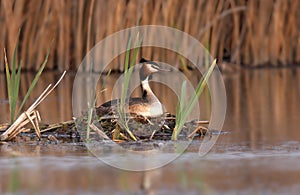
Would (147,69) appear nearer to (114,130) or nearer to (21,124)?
(114,130)

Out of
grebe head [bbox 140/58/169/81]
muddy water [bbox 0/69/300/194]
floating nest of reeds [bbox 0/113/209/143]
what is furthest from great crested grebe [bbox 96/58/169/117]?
muddy water [bbox 0/69/300/194]

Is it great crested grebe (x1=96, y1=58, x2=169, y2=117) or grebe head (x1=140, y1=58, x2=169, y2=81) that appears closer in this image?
great crested grebe (x1=96, y1=58, x2=169, y2=117)

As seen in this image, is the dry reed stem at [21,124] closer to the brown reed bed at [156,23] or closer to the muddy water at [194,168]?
the muddy water at [194,168]

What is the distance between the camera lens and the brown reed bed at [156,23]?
36.4 feet

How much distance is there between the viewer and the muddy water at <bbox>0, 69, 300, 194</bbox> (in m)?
4.35

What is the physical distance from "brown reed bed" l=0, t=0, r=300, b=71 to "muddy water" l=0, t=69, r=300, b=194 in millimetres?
4118

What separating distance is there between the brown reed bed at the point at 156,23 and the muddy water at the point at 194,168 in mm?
4118

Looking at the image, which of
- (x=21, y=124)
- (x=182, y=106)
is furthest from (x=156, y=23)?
(x=182, y=106)

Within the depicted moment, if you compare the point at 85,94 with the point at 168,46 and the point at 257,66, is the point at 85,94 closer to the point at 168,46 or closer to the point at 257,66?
the point at 168,46

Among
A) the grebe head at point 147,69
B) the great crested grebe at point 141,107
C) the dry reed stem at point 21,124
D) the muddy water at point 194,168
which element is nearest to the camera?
the muddy water at point 194,168

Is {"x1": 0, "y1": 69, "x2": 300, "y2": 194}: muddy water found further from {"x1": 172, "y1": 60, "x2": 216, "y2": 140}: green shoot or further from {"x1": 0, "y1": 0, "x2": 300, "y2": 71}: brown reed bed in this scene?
{"x1": 0, "y1": 0, "x2": 300, "y2": 71}: brown reed bed

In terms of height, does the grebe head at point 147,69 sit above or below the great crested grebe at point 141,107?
above

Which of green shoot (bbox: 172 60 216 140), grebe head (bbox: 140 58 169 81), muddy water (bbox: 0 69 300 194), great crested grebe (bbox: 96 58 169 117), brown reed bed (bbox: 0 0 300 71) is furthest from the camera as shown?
brown reed bed (bbox: 0 0 300 71)

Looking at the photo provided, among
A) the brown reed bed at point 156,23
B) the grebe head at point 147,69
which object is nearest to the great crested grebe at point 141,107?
the grebe head at point 147,69
